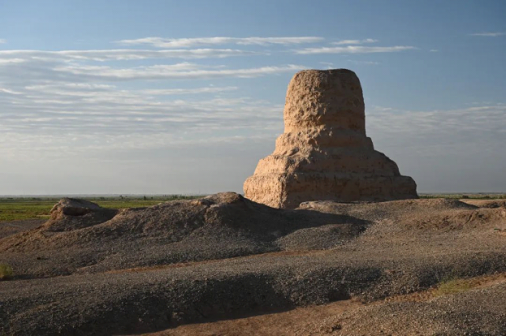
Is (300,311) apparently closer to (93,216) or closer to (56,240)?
(56,240)

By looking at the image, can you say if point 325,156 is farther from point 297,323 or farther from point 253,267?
point 297,323

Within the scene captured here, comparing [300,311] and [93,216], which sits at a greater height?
[93,216]

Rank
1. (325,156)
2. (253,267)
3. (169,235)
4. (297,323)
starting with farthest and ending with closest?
1. (325,156)
2. (169,235)
3. (253,267)
4. (297,323)

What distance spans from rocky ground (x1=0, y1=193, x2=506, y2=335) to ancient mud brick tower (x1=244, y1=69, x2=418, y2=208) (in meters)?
1.30

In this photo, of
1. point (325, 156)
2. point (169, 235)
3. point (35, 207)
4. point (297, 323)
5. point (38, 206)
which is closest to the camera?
point (297, 323)

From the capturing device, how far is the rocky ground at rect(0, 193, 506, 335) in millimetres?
8945

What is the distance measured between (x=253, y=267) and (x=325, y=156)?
1092 centimetres

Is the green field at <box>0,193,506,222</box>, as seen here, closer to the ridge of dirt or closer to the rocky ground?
the rocky ground

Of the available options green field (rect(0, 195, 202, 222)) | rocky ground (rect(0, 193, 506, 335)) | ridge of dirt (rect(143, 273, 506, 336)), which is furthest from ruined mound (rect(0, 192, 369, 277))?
green field (rect(0, 195, 202, 222))

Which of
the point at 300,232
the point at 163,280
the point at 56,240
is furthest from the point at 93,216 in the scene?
the point at 163,280

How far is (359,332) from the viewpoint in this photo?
26.6 feet

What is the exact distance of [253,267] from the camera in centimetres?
1245

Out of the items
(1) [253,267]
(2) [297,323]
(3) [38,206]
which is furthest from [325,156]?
(3) [38,206]

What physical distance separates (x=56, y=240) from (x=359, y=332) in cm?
1207
